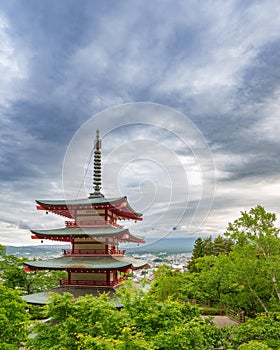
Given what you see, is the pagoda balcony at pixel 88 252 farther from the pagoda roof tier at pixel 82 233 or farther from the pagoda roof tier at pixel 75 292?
the pagoda roof tier at pixel 75 292

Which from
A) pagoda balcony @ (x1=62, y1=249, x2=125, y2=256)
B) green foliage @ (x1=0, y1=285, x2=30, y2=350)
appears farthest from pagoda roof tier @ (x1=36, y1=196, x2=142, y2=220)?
green foliage @ (x1=0, y1=285, x2=30, y2=350)

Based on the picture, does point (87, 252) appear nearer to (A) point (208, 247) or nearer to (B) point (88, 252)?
(B) point (88, 252)

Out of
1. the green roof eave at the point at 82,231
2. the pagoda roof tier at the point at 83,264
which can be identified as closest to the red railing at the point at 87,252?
the pagoda roof tier at the point at 83,264

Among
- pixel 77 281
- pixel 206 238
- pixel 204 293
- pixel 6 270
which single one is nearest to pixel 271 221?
pixel 204 293

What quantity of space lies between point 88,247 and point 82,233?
1481 millimetres

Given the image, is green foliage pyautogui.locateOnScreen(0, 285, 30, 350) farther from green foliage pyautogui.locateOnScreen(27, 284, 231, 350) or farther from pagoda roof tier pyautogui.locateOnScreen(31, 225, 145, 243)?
pagoda roof tier pyautogui.locateOnScreen(31, 225, 145, 243)

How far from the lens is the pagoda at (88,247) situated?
19.1 meters

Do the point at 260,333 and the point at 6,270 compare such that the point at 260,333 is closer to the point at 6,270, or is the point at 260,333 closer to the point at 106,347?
the point at 106,347

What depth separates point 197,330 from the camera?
9.61 m

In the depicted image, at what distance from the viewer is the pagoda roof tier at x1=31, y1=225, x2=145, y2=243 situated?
770 inches

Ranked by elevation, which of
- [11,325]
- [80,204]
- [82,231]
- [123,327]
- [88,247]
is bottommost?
Result: [11,325]

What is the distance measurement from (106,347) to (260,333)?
611 cm

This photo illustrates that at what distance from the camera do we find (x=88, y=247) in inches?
817

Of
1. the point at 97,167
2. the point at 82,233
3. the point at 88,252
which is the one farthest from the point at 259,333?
the point at 97,167
